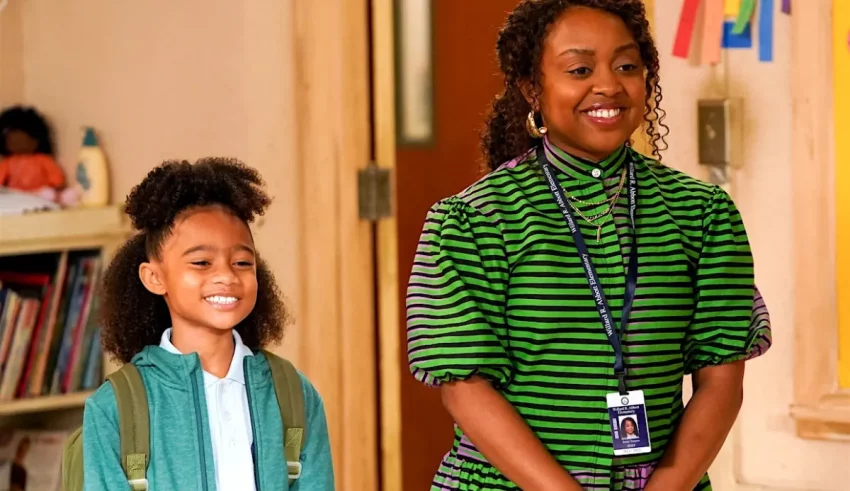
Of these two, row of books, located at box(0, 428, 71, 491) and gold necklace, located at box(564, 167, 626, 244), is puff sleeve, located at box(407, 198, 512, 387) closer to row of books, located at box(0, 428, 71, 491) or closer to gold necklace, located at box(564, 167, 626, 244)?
gold necklace, located at box(564, 167, 626, 244)

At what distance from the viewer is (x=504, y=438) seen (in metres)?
1.69

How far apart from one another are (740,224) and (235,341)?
0.73m

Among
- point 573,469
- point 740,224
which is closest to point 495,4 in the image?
point 740,224

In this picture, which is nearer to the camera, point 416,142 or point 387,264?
point 387,264

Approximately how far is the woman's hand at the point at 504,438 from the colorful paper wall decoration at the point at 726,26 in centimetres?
119

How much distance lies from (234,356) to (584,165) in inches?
22.1

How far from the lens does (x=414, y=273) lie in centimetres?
176

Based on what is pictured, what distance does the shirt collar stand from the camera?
188 cm

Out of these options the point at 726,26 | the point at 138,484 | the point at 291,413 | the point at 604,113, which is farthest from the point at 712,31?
the point at 138,484

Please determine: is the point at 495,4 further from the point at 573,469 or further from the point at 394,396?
the point at 573,469

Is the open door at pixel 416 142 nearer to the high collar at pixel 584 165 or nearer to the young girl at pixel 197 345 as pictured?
the young girl at pixel 197 345

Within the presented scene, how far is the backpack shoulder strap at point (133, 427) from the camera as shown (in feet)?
5.88

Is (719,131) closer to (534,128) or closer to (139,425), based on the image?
(534,128)

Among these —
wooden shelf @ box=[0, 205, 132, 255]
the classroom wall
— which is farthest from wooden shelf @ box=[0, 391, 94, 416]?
the classroom wall
